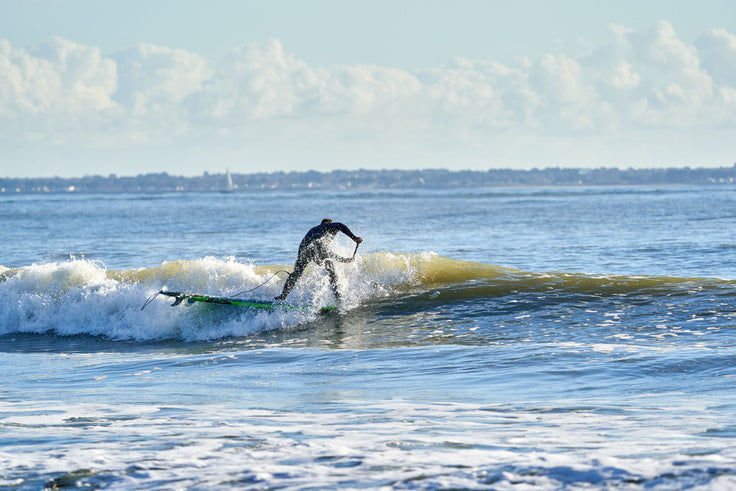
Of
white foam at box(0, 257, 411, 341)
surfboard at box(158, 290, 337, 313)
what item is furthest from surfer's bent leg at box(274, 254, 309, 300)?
white foam at box(0, 257, 411, 341)

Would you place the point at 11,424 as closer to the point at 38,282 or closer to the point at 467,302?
the point at 467,302

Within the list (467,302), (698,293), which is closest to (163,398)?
(467,302)

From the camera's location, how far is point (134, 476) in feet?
17.9

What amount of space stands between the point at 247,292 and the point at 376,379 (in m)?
8.14

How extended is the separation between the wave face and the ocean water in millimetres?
54

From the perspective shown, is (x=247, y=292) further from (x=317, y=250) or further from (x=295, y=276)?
(x=317, y=250)

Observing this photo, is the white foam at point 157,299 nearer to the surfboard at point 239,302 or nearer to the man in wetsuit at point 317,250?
the surfboard at point 239,302

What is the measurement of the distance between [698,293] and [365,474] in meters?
12.1

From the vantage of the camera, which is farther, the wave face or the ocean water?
the wave face

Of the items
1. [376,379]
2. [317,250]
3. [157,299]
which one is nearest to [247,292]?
[157,299]

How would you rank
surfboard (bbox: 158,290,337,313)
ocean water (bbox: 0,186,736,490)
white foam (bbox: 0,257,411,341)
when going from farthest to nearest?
white foam (bbox: 0,257,411,341)
surfboard (bbox: 158,290,337,313)
ocean water (bbox: 0,186,736,490)

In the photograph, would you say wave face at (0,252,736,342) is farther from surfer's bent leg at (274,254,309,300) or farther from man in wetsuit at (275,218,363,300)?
man in wetsuit at (275,218,363,300)

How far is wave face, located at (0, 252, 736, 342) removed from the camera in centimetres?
1550

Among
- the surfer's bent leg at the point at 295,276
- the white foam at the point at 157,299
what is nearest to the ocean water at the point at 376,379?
the white foam at the point at 157,299
